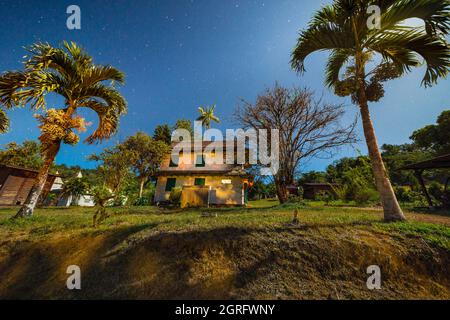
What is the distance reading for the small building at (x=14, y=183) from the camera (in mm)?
16513

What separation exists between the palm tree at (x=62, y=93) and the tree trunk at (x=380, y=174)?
969 cm

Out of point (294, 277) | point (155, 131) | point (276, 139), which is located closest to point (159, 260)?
point (294, 277)

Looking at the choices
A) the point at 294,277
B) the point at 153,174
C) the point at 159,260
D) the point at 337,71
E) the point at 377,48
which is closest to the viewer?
the point at 294,277

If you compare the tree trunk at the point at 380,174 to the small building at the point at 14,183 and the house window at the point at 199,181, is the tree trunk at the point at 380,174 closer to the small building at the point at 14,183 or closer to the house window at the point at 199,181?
the house window at the point at 199,181

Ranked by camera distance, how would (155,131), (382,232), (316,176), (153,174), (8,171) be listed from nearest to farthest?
(382,232) → (8,171) → (153,174) → (155,131) → (316,176)

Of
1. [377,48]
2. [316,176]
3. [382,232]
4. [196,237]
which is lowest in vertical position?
[196,237]

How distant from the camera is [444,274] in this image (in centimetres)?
286

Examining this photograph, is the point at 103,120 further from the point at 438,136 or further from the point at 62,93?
the point at 438,136

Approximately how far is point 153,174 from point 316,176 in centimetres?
4008

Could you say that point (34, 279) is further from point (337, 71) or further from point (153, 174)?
point (153, 174)

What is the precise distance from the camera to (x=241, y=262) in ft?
10.3

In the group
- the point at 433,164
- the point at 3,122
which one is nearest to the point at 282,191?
the point at 433,164

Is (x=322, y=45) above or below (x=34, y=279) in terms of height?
above

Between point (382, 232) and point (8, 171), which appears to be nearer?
point (382, 232)
